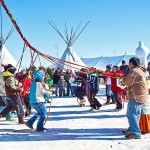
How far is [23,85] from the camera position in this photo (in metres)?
10.0

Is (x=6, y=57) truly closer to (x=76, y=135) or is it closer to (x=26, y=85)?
(x=26, y=85)

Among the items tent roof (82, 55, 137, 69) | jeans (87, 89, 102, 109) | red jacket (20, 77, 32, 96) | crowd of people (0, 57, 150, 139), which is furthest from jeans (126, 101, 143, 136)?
tent roof (82, 55, 137, 69)

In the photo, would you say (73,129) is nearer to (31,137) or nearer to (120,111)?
(31,137)

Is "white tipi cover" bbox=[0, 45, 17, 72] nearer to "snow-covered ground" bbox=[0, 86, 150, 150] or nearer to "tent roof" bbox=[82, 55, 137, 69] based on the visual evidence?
"tent roof" bbox=[82, 55, 137, 69]

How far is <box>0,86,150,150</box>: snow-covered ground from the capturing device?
6.11 m

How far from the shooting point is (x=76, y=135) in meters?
7.05

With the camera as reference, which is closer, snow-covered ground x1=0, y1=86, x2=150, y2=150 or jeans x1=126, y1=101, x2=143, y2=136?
snow-covered ground x1=0, y1=86, x2=150, y2=150

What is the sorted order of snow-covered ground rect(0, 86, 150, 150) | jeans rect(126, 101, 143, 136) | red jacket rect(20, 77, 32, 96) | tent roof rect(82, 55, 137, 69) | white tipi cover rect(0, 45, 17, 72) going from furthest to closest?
tent roof rect(82, 55, 137, 69) → white tipi cover rect(0, 45, 17, 72) → red jacket rect(20, 77, 32, 96) → jeans rect(126, 101, 143, 136) → snow-covered ground rect(0, 86, 150, 150)

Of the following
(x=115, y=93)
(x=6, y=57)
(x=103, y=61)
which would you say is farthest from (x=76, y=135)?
(x=103, y=61)

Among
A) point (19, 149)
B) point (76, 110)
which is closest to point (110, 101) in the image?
point (76, 110)

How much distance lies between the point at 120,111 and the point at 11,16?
16.1 ft

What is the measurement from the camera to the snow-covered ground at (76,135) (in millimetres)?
6105

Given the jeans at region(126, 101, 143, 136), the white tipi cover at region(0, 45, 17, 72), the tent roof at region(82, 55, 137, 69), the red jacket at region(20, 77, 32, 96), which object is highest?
the tent roof at region(82, 55, 137, 69)

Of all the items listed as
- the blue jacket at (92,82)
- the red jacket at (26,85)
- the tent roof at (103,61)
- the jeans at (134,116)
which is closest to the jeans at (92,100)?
the blue jacket at (92,82)
